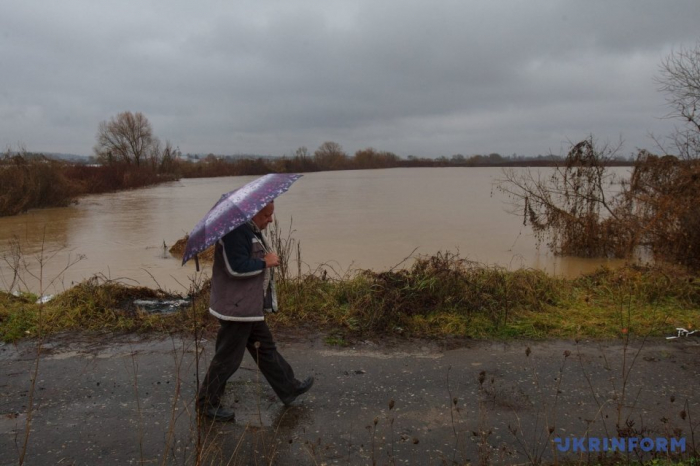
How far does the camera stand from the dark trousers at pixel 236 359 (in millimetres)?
3539

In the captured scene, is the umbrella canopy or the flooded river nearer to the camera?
the umbrella canopy

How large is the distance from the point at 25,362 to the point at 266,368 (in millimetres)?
2629

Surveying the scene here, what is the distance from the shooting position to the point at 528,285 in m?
6.46

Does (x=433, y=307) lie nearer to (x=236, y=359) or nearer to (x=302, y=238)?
(x=236, y=359)

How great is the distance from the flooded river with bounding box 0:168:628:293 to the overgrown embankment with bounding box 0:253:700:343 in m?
0.72

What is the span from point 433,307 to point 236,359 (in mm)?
2924

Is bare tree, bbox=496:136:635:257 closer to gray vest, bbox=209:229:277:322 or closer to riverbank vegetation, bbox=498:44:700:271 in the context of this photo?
riverbank vegetation, bbox=498:44:700:271

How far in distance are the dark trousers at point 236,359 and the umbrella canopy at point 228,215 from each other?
0.64m

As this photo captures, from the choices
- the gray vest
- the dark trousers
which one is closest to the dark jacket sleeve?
the gray vest

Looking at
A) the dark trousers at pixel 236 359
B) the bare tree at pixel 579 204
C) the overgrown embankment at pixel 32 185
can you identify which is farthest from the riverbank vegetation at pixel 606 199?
the overgrown embankment at pixel 32 185

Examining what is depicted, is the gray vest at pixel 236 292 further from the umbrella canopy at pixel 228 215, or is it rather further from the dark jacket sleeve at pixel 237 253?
the umbrella canopy at pixel 228 215

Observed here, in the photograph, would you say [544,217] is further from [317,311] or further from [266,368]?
[266,368]

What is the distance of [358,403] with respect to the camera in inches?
153

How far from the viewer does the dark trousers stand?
3539 mm
